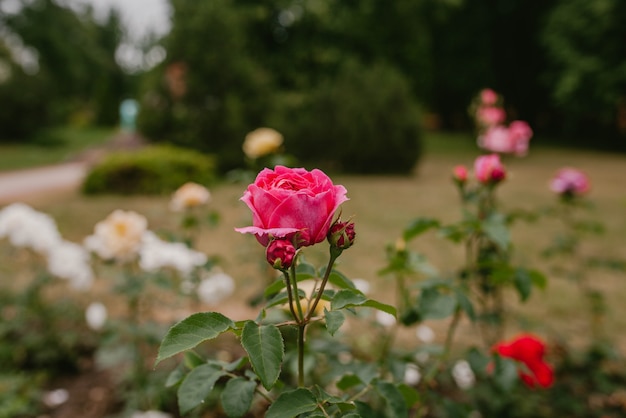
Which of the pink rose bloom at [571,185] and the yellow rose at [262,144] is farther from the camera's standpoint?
the yellow rose at [262,144]

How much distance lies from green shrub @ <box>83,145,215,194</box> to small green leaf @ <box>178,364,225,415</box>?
293 inches

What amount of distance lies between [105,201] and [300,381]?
724 cm

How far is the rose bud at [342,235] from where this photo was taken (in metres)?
0.73

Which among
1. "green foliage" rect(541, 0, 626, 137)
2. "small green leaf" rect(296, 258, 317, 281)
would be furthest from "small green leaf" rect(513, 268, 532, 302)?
"green foliage" rect(541, 0, 626, 137)

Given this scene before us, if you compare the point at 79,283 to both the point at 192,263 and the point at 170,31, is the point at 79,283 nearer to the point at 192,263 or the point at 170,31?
the point at 192,263

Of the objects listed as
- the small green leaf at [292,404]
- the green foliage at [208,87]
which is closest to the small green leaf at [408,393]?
the small green leaf at [292,404]

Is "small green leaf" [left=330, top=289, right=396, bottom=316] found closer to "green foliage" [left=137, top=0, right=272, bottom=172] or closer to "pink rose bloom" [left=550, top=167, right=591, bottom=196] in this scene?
"pink rose bloom" [left=550, top=167, right=591, bottom=196]

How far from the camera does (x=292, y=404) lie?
2.36 feet

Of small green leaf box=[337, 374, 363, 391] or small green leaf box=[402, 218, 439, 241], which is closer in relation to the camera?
small green leaf box=[337, 374, 363, 391]

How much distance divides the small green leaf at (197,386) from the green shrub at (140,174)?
24.4ft

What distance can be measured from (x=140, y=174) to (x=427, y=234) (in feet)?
14.7

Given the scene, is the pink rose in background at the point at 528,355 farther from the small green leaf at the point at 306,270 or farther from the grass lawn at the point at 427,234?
the small green leaf at the point at 306,270

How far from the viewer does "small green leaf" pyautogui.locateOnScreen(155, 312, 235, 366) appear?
2.23 ft

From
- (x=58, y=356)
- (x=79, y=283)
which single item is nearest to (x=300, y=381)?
(x=79, y=283)
